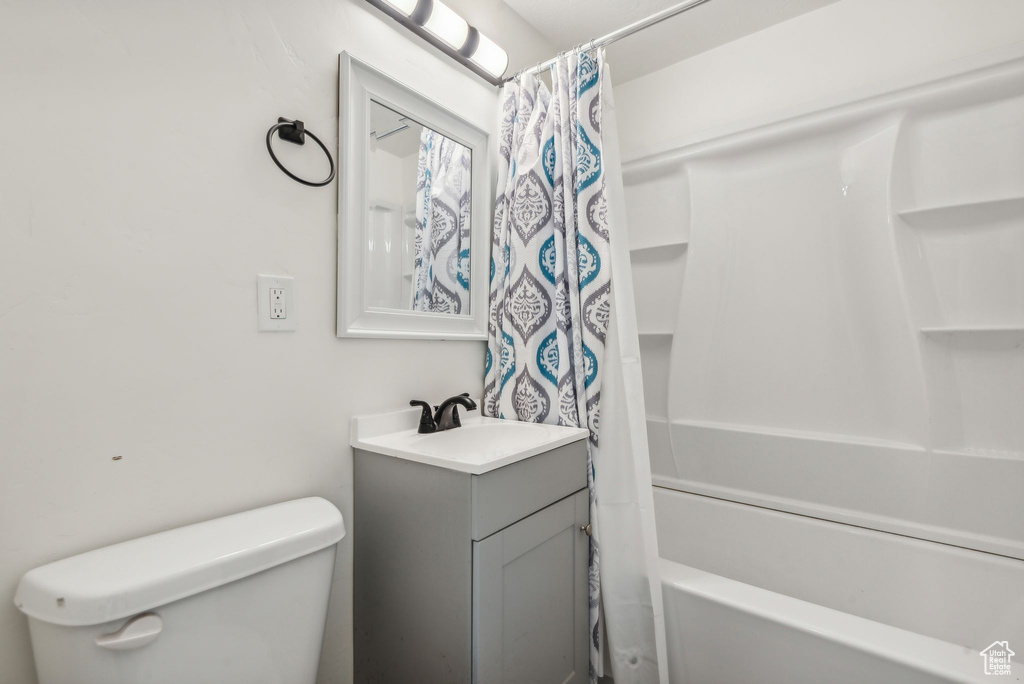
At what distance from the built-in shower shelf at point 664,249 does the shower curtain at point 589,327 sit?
723 mm

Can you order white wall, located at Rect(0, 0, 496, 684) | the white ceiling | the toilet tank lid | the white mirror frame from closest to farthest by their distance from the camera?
the toilet tank lid → white wall, located at Rect(0, 0, 496, 684) → the white mirror frame → the white ceiling

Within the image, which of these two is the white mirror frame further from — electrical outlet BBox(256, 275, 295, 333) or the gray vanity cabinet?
the gray vanity cabinet

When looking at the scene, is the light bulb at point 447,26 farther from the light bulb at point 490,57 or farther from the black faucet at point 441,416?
the black faucet at point 441,416

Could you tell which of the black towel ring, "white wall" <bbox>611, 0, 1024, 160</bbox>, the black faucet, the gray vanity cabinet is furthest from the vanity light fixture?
the gray vanity cabinet

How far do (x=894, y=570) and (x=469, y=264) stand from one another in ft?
5.79

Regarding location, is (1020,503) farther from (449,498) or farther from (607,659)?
(449,498)

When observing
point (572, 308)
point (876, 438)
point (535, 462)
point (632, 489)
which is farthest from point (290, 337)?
point (876, 438)

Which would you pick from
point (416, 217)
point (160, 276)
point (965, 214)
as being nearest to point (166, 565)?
point (160, 276)

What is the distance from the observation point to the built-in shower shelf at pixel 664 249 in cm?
197

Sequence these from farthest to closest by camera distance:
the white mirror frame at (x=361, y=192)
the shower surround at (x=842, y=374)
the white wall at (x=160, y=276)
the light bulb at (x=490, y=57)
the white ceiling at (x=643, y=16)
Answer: the white ceiling at (x=643, y=16), the light bulb at (x=490, y=57), the shower surround at (x=842, y=374), the white mirror frame at (x=361, y=192), the white wall at (x=160, y=276)

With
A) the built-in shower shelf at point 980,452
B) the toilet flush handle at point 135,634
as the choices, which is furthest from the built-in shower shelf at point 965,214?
the toilet flush handle at point 135,634

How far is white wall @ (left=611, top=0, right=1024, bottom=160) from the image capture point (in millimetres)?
1447

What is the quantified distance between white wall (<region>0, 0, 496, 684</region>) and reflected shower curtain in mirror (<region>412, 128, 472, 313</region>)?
0.30 metres

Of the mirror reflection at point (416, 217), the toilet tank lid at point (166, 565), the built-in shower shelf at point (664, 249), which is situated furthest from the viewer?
the built-in shower shelf at point (664, 249)
